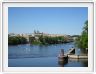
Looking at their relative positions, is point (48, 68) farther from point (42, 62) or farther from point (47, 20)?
point (47, 20)

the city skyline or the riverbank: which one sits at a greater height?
the city skyline

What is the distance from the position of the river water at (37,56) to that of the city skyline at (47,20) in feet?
0.43

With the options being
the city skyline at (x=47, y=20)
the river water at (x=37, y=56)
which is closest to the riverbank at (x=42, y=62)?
the river water at (x=37, y=56)

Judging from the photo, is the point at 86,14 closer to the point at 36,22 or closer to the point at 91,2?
the point at 91,2

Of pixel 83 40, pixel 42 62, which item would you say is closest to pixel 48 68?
pixel 42 62

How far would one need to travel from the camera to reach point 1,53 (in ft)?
9.41

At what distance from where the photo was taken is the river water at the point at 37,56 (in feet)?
9.57

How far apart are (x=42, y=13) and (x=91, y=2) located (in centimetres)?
43

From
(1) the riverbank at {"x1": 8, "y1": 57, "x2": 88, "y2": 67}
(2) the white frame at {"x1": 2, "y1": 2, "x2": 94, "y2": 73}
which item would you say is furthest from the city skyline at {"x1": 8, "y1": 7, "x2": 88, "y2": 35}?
(1) the riverbank at {"x1": 8, "y1": 57, "x2": 88, "y2": 67}

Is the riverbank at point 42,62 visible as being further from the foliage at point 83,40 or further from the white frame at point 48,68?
the foliage at point 83,40

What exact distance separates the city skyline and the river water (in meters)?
0.13

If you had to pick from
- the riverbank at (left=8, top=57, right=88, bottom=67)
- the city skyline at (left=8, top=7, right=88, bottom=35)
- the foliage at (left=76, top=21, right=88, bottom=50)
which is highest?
the city skyline at (left=8, top=7, right=88, bottom=35)

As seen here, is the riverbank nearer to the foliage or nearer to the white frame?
the white frame

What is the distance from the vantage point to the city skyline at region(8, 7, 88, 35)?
115 inches
